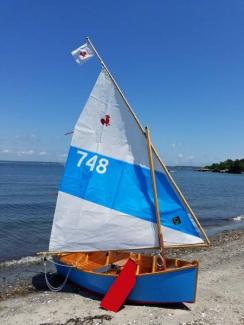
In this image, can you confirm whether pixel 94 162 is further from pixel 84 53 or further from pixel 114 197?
pixel 84 53

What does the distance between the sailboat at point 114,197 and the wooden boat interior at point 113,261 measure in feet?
0.16

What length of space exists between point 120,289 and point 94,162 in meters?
4.35

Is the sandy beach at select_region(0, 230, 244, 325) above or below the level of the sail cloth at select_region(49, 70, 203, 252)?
below

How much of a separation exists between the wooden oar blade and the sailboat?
0.34 meters

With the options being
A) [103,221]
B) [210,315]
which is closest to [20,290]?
[103,221]

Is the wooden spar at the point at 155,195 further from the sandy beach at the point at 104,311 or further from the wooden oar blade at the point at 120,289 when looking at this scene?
the sandy beach at the point at 104,311

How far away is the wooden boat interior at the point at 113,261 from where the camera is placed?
13.1 meters

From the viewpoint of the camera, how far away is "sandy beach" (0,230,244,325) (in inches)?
460

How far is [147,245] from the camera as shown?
13031 millimetres

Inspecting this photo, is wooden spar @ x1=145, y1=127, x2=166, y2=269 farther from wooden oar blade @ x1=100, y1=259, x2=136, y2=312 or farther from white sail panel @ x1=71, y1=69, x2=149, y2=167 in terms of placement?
wooden oar blade @ x1=100, y1=259, x2=136, y2=312

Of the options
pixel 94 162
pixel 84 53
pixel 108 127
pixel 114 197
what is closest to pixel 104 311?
pixel 114 197

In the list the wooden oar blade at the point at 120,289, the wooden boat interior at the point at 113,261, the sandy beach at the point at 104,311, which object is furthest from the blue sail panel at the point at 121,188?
the sandy beach at the point at 104,311

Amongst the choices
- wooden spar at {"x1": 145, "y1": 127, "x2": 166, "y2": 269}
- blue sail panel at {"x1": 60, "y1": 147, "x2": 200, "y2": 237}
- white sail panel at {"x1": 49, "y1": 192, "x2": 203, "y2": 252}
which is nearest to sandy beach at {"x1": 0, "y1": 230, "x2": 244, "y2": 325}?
wooden spar at {"x1": 145, "y1": 127, "x2": 166, "y2": 269}

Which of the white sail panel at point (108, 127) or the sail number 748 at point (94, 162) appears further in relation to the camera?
the sail number 748 at point (94, 162)
